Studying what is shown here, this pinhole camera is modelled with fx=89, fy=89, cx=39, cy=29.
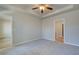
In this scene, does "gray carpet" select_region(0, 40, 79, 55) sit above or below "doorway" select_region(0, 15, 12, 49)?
below

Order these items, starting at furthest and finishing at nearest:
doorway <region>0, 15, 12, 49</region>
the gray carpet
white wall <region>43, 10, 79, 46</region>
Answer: white wall <region>43, 10, 79, 46</region>
doorway <region>0, 15, 12, 49</region>
the gray carpet

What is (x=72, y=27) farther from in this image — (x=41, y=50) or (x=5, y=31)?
(x=5, y=31)

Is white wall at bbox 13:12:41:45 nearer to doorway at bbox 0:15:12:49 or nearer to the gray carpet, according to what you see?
doorway at bbox 0:15:12:49

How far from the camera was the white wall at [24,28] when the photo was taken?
4291 mm

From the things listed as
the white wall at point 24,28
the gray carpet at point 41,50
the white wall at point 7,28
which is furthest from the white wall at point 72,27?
the white wall at point 7,28

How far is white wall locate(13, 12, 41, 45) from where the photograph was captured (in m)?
4.29

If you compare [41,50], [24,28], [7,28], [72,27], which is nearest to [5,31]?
[7,28]

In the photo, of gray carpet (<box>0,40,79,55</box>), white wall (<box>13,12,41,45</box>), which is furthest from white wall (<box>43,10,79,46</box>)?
white wall (<box>13,12,41,45</box>)

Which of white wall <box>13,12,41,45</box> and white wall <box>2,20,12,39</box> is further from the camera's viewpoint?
white wall <box>13,12,41,45</box>

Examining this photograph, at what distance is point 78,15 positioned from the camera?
4.09 metres

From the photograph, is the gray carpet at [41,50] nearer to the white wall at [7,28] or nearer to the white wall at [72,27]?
the white wall at [72,27]
